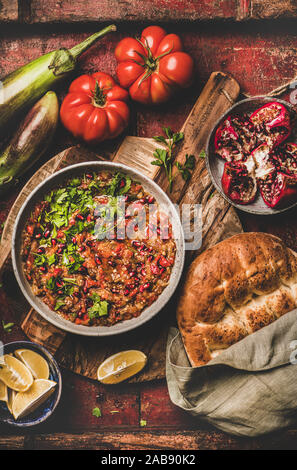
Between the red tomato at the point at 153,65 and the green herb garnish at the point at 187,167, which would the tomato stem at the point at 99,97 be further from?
the green herb garnish at the point at 187,167

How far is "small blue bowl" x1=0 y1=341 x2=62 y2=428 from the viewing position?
143 inches

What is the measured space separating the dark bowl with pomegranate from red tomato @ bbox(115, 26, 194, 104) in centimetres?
57

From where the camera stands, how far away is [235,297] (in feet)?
11.3

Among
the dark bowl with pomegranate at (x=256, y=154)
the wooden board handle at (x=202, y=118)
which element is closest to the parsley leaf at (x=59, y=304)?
the wooden board handle at (x=202, y=118)

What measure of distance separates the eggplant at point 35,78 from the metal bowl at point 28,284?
0.83m

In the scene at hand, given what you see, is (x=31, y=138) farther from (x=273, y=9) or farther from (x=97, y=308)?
(x=273, y=9)

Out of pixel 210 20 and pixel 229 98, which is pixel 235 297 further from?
pixel 210 20

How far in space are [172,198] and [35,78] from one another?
170cm

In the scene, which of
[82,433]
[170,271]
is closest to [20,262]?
[170,271]

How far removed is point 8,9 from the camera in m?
3.74

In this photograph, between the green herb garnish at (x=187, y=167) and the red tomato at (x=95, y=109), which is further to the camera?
the green herb garnish at (x=187, y=167)

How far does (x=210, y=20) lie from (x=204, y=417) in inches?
149

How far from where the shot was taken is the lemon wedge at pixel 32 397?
3.54m

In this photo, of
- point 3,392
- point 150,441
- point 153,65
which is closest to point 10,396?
point 3,392
